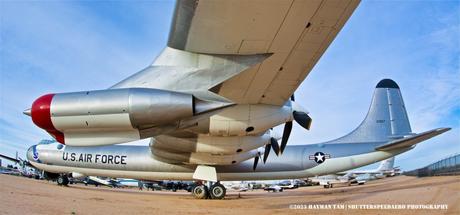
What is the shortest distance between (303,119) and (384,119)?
1529cm

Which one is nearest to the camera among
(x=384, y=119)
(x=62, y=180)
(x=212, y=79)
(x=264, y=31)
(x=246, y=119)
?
(x=264, y=31)

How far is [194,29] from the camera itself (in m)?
5.89

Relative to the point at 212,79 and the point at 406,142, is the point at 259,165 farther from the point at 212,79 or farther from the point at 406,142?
the point at 212,79

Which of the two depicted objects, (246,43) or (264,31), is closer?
(264,31)

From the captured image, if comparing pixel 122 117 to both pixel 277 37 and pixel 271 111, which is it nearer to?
pixel 277 37

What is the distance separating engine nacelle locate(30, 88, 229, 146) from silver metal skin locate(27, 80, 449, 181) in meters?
13.0

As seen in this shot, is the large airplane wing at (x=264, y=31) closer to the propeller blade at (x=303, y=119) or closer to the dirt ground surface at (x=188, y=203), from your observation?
the propeller blade at (x=303, y=119)

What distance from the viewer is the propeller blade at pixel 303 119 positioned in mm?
10770

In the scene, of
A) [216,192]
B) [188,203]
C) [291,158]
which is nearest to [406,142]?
[291,158]

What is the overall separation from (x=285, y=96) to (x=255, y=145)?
4307 mm

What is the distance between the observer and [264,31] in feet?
18.8

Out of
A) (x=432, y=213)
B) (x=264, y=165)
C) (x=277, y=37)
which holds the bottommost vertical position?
(x=432, y=213)

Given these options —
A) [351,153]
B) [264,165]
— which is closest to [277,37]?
[264,165]

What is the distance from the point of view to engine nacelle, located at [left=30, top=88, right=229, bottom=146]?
573 cm
